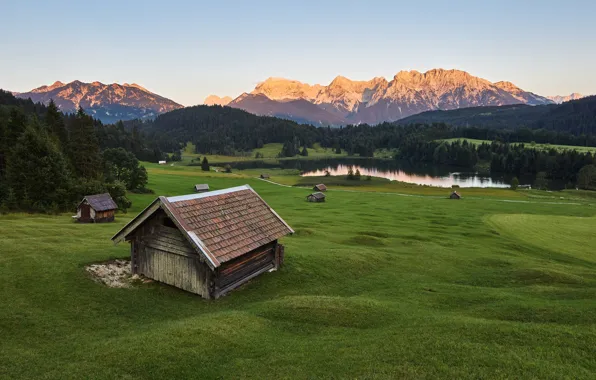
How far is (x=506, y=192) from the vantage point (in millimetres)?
114125

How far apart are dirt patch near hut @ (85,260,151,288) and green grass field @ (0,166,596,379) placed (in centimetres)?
79

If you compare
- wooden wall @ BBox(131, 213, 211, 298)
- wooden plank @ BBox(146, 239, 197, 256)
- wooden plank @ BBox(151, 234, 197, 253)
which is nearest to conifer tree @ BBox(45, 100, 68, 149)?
wooden wall @ BBox(131, 213, 211, 298)

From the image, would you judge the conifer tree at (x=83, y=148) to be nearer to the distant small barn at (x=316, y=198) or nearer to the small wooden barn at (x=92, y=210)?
the small wooden barn at (x=92, y=210)

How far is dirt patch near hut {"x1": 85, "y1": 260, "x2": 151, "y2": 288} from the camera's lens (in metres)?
22.5

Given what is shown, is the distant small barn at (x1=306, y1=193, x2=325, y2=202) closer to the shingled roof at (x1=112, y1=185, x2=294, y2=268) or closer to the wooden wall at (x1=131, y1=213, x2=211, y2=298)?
the shingled roof at (x1=112, y1=185, x2=294, y2=268)

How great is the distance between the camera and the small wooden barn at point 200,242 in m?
21.6

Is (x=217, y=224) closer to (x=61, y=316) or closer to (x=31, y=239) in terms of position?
(x=61, y=316)

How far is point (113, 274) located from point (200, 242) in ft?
23.8

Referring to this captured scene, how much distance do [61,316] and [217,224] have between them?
9.19 m

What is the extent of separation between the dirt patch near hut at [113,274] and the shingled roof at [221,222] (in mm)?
1983

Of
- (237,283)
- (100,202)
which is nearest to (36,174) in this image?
(100,202)

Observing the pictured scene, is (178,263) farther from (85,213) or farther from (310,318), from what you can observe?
(85,213)

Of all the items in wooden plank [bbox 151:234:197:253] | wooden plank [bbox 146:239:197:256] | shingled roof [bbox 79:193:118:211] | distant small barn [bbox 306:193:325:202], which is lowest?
distant small barn [bbox 306:193:325:202]

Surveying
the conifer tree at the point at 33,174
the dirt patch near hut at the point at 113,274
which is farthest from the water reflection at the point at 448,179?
the dirt patch near hut at the point at 113,274
